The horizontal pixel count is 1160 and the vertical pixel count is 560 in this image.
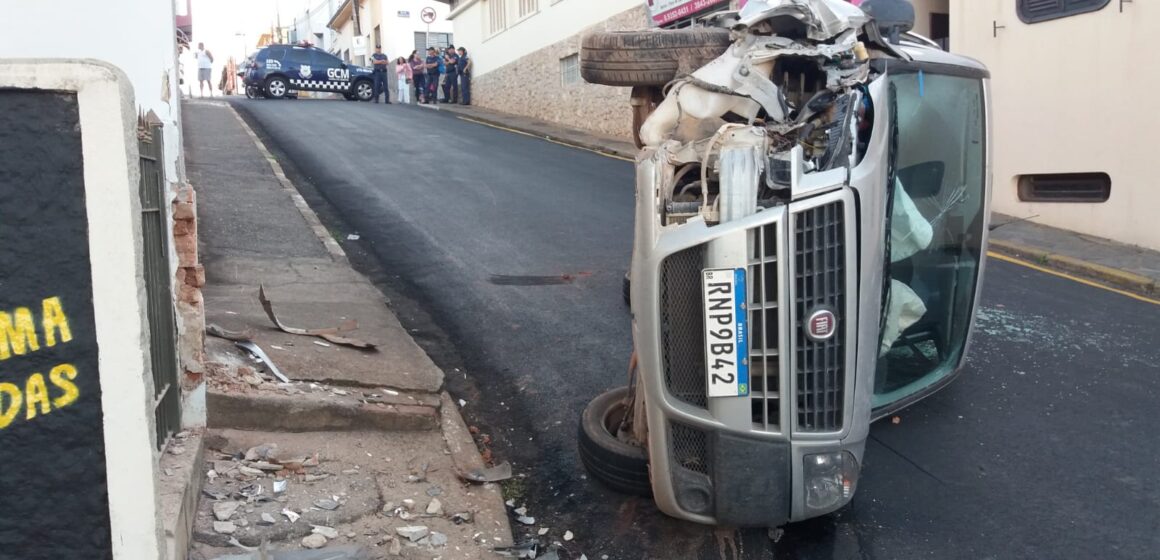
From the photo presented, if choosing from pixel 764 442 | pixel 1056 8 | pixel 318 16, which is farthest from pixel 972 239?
pixel 318 16

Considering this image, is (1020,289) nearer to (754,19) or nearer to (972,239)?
(972,239)

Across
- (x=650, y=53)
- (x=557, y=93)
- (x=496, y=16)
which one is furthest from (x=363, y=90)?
(x=650, y=53)

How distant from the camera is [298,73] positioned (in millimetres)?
32625

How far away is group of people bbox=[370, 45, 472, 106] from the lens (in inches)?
1315

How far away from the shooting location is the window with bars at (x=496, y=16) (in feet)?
101

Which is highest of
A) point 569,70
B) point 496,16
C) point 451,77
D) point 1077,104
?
point 496,16

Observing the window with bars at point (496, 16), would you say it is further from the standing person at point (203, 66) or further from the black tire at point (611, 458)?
the black tire at point (611, 458)

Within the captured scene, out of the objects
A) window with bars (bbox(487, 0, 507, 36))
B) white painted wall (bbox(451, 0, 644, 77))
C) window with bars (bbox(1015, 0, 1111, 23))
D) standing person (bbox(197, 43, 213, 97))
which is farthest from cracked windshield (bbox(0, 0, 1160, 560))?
standing person (bbox(197, 43, 213, 97))

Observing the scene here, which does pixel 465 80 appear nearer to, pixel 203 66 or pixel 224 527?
pixel 203 66

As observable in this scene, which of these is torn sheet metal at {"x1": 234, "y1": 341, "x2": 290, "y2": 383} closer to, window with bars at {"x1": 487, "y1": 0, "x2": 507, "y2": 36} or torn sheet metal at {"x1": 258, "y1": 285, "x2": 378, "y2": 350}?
torn sheet metal at {"x1": 258, "y1": 285, "x2": 378, "y2": 350}

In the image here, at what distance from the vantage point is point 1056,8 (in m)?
11.3

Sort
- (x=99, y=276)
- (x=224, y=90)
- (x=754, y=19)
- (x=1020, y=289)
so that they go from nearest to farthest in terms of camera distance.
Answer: (x=99, y=276) → (x=754, y=19) → (x=1020, y=289) → (x=224, y=90)

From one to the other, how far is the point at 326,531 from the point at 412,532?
0.38m

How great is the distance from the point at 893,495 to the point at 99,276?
3.62 meters
